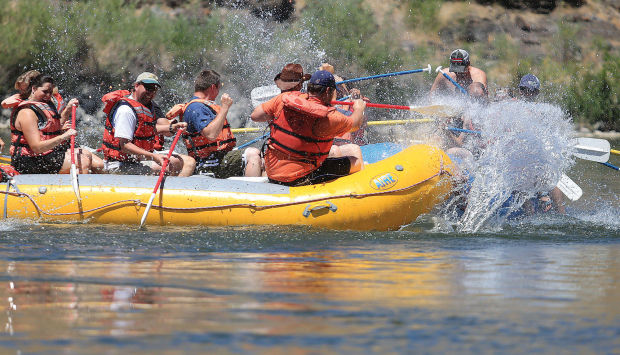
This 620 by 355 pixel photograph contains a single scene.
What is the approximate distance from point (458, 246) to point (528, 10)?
1032 inches

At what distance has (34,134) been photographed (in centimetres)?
713

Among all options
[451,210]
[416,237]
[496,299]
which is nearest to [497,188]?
[451,210]

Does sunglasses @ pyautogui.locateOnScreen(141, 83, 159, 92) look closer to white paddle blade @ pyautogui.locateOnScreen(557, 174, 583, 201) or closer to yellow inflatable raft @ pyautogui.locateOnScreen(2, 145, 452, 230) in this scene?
yellow inflatable raft @ pyautogui.locateOnScreen(2, 145, 452, 230)

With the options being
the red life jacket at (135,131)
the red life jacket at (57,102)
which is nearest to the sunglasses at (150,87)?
the red life jacket at (135,131)

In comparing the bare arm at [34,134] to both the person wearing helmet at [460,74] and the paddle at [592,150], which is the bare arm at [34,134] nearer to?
the paddle at [592,150]

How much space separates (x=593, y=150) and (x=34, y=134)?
15.4ft

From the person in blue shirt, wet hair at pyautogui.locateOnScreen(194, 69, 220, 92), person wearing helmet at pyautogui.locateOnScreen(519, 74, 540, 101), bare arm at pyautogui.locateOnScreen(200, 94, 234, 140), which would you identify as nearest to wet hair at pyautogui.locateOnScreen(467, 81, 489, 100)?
person wearing helmet at pyautogui.locateOnScreen(519, 74, 540, 101)

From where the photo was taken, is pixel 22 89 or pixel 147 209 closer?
pixel 147 209

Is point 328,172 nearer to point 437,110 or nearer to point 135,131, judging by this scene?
point 437,110

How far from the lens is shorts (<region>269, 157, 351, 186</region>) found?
7246mm

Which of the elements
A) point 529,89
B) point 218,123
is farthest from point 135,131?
point 529,89

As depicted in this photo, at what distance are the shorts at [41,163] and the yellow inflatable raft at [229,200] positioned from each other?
0.85 ft

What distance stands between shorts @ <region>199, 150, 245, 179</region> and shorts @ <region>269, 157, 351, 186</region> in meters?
0.44

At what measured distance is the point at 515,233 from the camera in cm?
725
